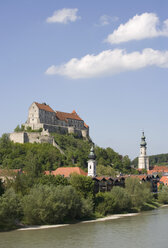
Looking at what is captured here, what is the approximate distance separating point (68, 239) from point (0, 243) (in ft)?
20.6

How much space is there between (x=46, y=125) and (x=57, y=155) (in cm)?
1539

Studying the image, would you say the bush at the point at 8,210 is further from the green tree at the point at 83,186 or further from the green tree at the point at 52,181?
the green tree at the point at 83,186

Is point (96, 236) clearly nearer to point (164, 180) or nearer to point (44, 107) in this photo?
point (164, 180)

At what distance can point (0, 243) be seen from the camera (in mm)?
36500

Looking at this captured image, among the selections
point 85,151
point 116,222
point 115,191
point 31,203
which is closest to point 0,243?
point 31,203

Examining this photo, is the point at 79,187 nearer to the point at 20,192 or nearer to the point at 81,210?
the point at 81,210

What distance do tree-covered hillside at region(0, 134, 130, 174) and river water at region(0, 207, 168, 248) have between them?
35.0 m

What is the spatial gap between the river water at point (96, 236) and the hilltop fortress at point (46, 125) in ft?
179

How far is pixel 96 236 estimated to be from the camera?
4019 cm

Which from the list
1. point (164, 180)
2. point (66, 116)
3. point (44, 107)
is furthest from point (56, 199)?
point (66, 116)

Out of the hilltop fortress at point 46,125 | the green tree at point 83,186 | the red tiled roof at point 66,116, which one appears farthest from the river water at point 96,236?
the red tiled roof at point 66,116

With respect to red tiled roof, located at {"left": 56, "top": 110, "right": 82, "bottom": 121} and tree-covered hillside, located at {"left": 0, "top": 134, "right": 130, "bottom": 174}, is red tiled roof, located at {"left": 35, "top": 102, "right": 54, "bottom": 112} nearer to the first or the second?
red tiled roof, located at {"left": 56, "top": 110, "right": 82, "bottom": 121}

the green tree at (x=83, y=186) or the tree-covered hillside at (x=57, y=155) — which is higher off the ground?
the tree-covered hillside at (x=57, y=155)

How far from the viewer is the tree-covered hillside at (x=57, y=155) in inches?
3467
